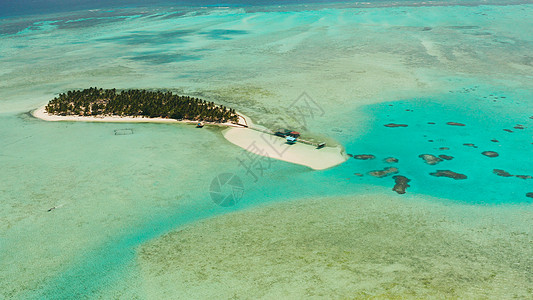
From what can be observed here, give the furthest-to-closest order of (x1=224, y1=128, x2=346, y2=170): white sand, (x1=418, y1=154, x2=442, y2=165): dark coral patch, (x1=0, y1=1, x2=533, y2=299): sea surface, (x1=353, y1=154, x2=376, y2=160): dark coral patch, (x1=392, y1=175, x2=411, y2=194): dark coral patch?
(x1=353, y1=154, x2=376, y2=160): dark coral patch < (x1=224, y1=128, x2=346, y2=170): white sand < (x1=418, y1=154, x2=442, y2=165): dark coral patch < (x1=392, y1=175, x2=411, y2=194): dark coral patch < (x1=0, y1=1, x2=533, y2=299): sea surface

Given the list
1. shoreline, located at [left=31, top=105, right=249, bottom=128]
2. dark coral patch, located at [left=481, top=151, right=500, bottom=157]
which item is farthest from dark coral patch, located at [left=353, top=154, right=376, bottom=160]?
shoreline, located at [left=31, top=105, right=249, bottom=128]

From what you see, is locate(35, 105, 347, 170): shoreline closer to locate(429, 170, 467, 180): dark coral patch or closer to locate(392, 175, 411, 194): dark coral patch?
locate(392, 175, 411, 194): dark coral patch

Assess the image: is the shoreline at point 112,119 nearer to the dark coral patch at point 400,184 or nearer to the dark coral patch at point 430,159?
the dark coral patch at point 400,184

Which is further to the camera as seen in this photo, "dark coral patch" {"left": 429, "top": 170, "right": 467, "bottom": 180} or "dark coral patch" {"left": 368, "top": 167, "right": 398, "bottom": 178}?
"dark coral patch" {"left": 368, "top": 167, "right": 398, "bottom": 178}

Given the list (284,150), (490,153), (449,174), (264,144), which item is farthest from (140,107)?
(490,153)

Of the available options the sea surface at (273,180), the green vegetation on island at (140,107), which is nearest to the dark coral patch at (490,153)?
the sea surface at (273,180)

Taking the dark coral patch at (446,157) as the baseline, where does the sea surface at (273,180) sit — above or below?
above

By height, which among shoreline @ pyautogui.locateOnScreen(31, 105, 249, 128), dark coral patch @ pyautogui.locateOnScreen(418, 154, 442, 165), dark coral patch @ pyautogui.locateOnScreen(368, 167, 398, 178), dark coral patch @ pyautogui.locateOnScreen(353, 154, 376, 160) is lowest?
dark coral patch @ pyautogui.locateOnScreen(418, 154, 442, 165)
